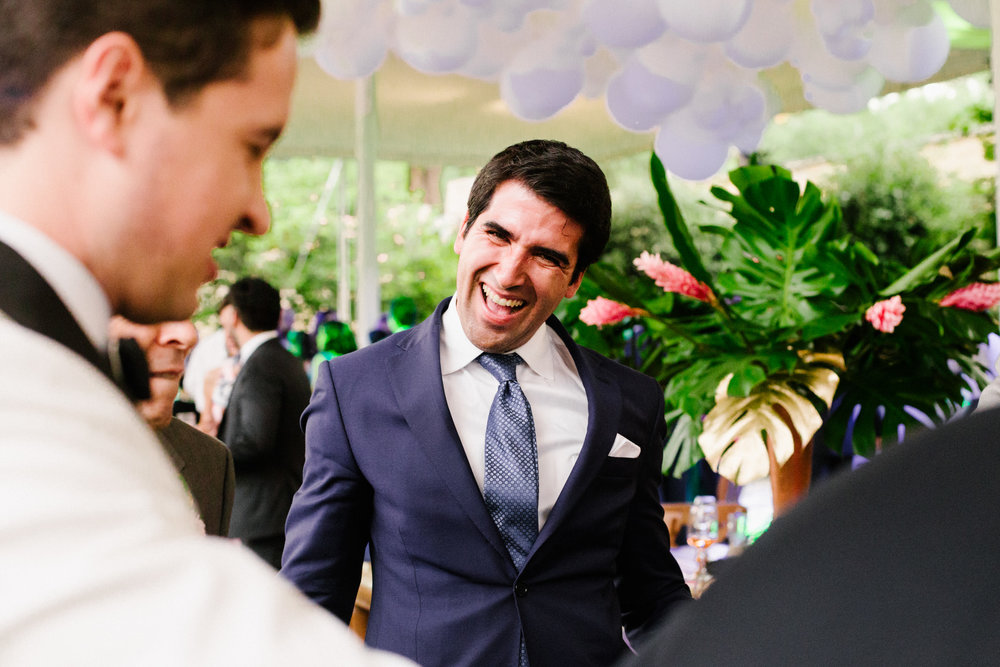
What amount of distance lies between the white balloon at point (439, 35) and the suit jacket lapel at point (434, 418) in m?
2.38

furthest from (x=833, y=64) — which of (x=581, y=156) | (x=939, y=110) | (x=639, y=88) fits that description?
(x=939, y=110)

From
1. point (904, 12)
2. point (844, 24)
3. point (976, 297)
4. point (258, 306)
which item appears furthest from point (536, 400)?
point (904, 12)

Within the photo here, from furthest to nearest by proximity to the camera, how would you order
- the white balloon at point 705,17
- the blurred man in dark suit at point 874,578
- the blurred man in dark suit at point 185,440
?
the white balloon at point 705,17, the blurred man in dark suit at point 185,440, the blurred man in dark suit at point 874,578

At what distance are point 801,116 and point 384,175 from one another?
23.2 feet

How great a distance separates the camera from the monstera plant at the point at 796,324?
2.35m

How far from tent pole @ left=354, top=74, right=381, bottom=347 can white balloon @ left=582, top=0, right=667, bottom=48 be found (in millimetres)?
2678

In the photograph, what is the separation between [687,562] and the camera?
8.63 feet

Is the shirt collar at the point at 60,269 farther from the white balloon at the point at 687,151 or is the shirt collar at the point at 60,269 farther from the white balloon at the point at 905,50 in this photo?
the white balloon at the point at 905,50

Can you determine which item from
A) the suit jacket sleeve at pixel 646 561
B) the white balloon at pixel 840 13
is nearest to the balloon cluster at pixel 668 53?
the white balloon at pixel 840 13

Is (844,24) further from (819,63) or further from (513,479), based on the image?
(513,479)

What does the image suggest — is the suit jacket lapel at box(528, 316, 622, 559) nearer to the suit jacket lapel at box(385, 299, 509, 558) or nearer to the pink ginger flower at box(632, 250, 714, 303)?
the suit jacket lapel at box(385, 299, 509, 558)

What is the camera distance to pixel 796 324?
2.40m

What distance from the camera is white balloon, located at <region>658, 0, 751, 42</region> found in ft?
9.72

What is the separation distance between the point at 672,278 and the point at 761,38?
1.46 m
